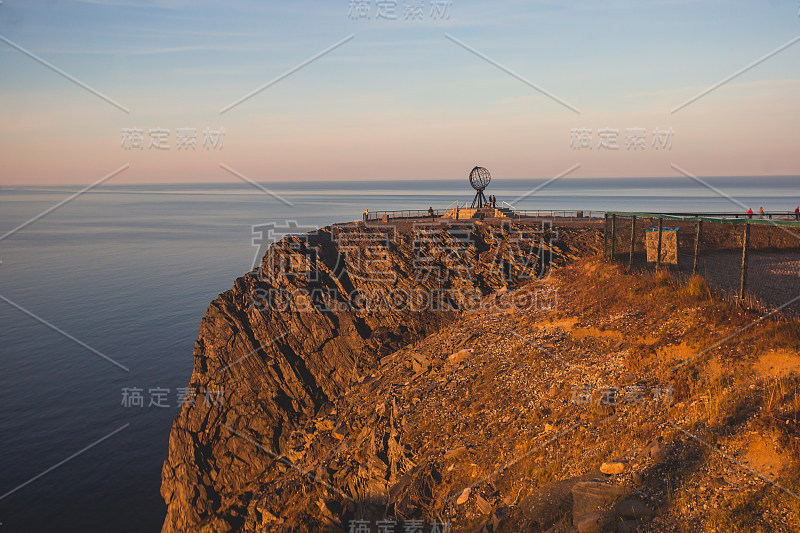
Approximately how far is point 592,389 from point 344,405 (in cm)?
1236

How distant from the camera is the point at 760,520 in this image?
23.4 feet

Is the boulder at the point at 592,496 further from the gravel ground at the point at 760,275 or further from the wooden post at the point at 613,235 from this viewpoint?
the wooden post at the point at 613,235

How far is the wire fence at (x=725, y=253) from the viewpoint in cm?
1362

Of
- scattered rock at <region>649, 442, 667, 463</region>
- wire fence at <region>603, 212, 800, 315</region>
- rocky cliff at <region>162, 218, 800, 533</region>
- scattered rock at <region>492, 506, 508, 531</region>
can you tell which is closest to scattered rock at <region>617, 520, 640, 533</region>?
rocky cliff at <region>162, 218, 800, 533</region>

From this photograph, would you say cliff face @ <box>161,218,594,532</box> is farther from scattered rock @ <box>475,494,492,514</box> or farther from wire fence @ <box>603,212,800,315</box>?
scattered rock @ <box>475,494,492,514</box>

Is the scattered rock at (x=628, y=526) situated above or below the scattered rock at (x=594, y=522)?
above

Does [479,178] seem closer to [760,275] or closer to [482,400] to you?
[760,275]

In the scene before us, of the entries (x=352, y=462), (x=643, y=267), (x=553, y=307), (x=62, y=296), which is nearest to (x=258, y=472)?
(x=352, y=462)

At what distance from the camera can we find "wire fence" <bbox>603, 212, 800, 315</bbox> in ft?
44.7

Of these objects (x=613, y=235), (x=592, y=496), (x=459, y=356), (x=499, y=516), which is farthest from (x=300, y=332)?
(x=592, y=496)

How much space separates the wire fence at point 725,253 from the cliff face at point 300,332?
9.46 metres

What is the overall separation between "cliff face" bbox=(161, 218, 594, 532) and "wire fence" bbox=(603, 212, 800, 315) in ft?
31.0

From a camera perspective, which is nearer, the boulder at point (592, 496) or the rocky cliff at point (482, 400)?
the boulder at point (592, 496)

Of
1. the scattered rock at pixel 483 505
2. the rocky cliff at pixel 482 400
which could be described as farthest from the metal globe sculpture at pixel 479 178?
the scattered rock at pixel 483 505
